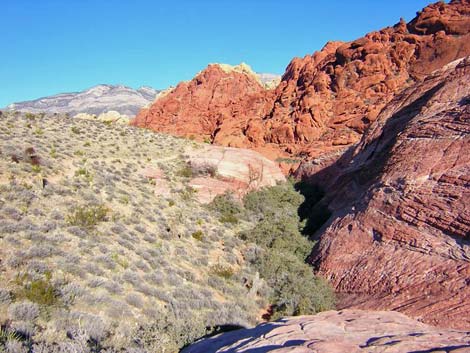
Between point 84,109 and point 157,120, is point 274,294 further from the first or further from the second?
point 84,109

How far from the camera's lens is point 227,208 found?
58.7 feet

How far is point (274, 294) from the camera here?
36.8ft

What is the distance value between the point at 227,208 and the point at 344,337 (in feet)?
42.4

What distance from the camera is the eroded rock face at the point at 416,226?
870cm

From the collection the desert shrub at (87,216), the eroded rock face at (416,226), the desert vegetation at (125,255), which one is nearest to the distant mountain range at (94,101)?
the desert vegetation at (125,255)

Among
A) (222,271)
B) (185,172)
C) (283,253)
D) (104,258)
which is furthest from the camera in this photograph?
(185,172)

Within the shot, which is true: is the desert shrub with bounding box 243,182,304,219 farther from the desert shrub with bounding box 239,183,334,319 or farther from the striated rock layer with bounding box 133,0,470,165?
the striated rock layer with bounding box 133,0,470,165

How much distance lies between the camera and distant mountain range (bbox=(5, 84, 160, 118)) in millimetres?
146500

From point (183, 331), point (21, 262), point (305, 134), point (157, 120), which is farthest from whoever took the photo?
point (157, 120)

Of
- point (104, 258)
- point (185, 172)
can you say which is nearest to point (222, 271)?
point (104, 258)

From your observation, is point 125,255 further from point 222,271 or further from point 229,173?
point 229,173

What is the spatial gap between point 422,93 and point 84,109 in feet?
508

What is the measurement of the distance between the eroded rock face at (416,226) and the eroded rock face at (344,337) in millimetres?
2351

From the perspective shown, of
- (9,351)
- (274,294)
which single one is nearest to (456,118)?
(274,294)
